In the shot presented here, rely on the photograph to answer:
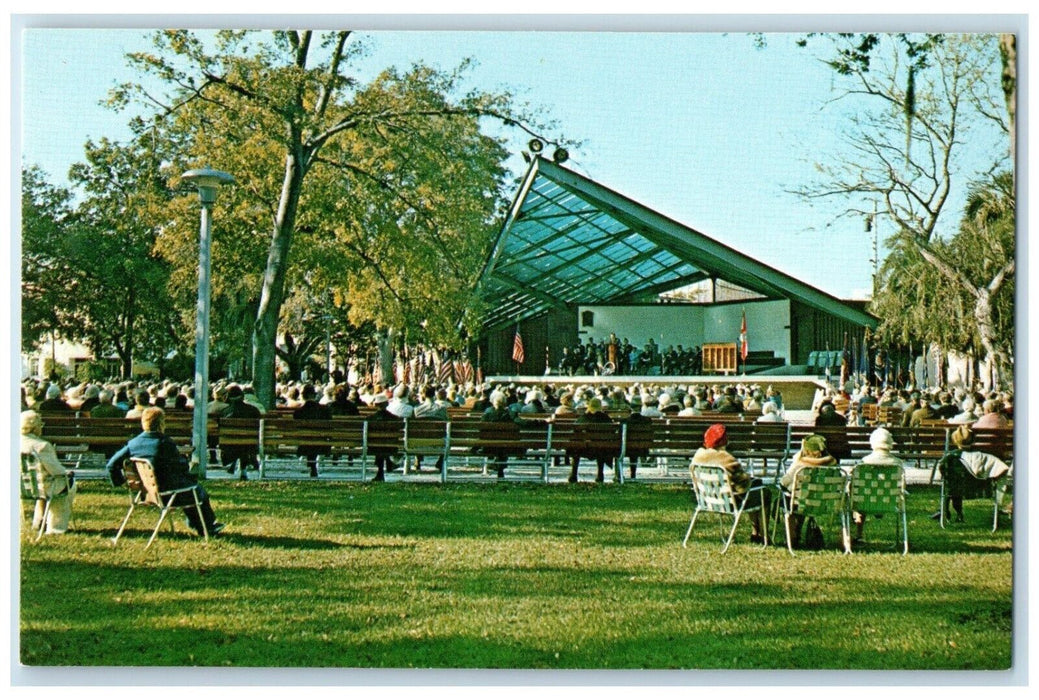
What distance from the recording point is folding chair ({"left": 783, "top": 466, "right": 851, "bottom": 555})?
307 inches

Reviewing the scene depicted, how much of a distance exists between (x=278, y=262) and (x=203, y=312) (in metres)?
3.12

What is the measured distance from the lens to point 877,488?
791 centimetres

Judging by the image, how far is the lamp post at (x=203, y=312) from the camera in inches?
353

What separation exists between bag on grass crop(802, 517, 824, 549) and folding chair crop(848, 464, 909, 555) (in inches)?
12.5

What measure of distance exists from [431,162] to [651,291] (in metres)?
25.0

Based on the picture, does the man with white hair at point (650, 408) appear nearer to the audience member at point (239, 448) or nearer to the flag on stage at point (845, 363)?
the audience member at point (239, 448)

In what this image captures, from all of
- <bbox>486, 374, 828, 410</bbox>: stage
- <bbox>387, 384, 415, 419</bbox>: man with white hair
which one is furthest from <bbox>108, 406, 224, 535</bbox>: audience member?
<bbox>486, 374, 828, 410</bbox>: stage

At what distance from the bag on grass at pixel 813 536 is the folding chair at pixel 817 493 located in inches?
5.3

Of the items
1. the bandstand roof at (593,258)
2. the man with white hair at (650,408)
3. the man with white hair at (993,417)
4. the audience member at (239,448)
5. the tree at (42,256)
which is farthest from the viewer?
the bandstand roof at (593,258)

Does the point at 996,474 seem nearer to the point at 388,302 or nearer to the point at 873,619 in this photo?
the point at 873,619

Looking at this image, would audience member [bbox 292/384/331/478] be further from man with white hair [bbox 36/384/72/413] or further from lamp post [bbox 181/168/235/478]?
man with white hair [bbox 36/384/72/413]

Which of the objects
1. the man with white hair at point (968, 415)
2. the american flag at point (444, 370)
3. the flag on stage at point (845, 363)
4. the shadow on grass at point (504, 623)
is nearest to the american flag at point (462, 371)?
the american flag at point (444, 370)

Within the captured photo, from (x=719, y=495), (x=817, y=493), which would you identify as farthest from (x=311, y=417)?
(x=817, y=493)

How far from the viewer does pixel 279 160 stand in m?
12.4
